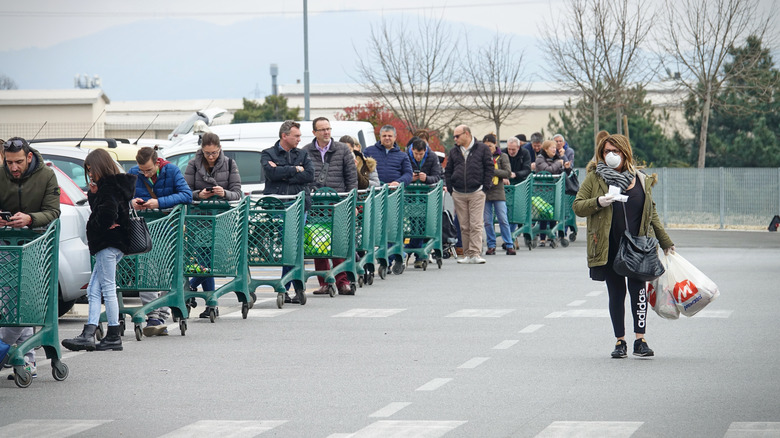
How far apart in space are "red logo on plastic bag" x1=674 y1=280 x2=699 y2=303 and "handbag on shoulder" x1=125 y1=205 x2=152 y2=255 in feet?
14.0

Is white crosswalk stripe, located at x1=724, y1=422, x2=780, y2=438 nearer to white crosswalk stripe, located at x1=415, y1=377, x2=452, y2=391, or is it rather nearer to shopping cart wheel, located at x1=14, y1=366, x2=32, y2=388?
white crosswalk stripe, located at x1=415, y1=377, x2=452, y2=391

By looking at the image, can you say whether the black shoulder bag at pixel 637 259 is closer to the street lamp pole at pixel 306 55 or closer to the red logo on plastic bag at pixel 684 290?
the red logo on plastic bag at pixel 684 290

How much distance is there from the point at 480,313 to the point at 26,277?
5.66 meters

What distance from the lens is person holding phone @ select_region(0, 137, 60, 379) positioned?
9805 mm

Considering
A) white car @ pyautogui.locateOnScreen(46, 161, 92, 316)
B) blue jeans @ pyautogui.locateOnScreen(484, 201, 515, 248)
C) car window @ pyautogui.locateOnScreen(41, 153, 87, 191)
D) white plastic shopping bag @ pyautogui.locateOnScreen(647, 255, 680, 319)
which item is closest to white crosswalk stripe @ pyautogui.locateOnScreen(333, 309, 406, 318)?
white car @ pyautogui.locateOnScreen(46, 161, 92, 316)

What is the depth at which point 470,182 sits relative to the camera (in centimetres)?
2020

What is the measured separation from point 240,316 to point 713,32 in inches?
1066

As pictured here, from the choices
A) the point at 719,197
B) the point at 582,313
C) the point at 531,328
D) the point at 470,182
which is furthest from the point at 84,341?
the point at 719,197

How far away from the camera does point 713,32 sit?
3762cm

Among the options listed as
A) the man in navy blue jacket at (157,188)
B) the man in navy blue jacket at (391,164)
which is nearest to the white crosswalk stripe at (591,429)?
the man in navy blue jacket at (157,188)

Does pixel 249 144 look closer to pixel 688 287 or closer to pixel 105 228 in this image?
pixel 105 228

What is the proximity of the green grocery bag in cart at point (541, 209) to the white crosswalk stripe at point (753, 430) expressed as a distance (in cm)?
1638

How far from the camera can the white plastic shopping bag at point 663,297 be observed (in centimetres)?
1029

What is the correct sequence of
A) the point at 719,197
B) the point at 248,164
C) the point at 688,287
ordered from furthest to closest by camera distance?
the point at 719,197, the point at 248,164, the point at 688,287
